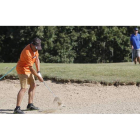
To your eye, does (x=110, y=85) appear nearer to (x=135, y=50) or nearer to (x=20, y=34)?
(x=135, y=50)

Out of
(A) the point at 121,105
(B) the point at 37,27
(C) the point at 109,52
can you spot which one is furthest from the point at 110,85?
(C) the point at 109,52

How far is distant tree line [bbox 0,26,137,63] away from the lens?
2570cm

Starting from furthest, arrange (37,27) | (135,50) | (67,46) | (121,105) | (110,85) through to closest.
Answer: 1. (67,46)
2. (37,27)
3. (135,50)
4. (110,85)
5. (121,105)

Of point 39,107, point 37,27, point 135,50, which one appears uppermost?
point 37,27

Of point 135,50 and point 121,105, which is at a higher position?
point 135,50

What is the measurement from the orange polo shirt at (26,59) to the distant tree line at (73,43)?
16.5 m

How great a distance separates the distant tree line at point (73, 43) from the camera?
84.3 feet

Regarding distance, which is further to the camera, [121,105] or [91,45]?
[91,45]

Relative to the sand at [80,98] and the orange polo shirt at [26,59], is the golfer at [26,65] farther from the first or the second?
the sand at [80,98]

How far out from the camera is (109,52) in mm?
27453

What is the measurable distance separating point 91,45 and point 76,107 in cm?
1773

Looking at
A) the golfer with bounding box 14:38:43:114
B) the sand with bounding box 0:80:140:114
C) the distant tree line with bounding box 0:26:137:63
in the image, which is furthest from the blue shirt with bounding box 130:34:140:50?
the distant tree line with bounding box 0:26:137:63

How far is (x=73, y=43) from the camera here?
26.8 metres

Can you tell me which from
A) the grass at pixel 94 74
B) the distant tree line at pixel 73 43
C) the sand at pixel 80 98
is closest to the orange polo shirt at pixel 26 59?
the sand at pixel 80 98
